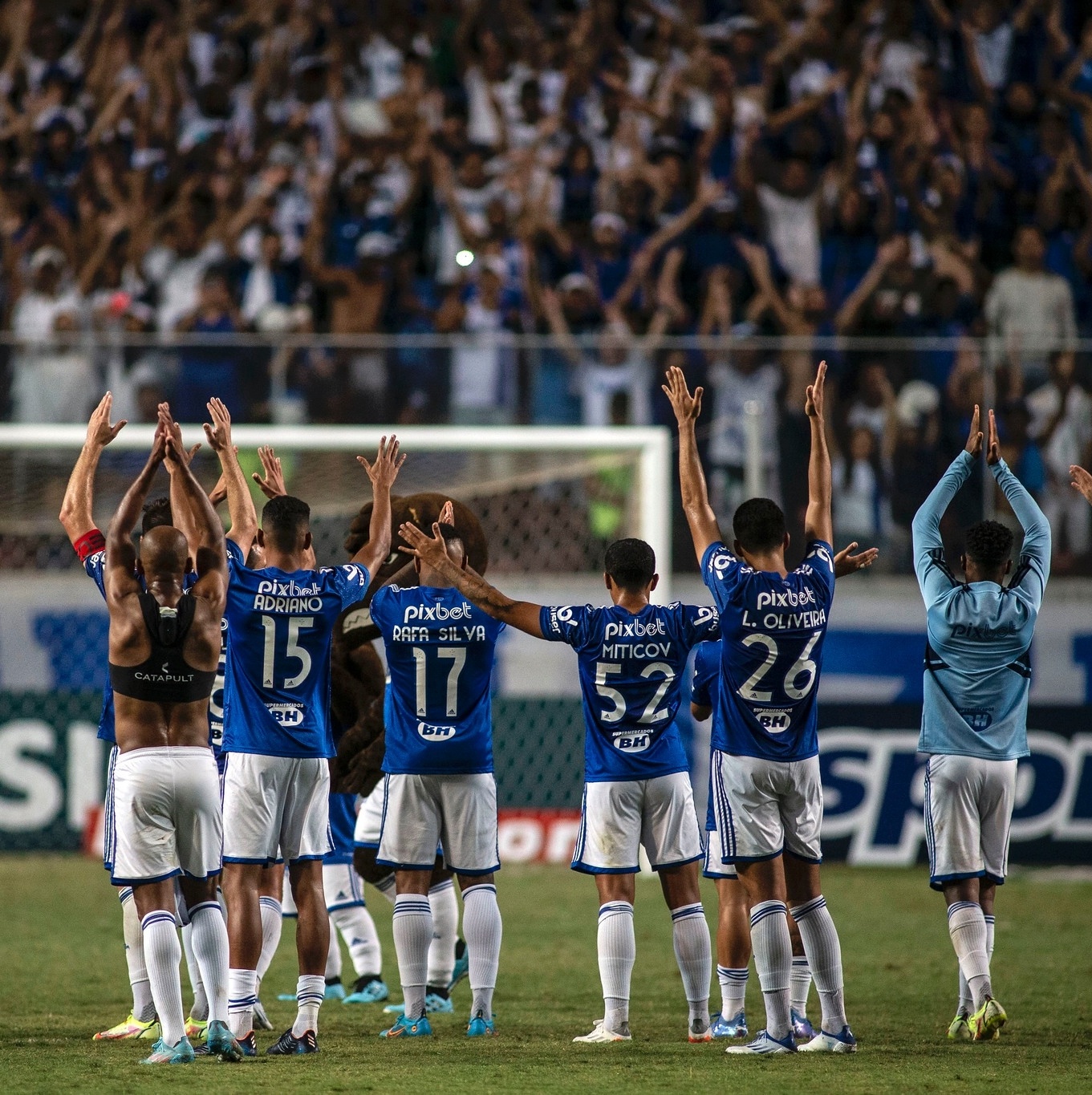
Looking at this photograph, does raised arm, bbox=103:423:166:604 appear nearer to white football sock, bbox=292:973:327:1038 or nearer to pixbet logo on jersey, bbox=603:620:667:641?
white football sock, bbox=292:973:327:1038

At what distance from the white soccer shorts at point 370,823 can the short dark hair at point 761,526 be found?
2.41 meters

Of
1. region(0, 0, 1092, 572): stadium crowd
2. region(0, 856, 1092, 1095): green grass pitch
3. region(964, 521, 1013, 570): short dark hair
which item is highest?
region(0, 0, 1092, 572): stadium crowd

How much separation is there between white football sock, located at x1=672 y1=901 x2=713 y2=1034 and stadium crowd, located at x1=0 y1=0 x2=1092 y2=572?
615cm

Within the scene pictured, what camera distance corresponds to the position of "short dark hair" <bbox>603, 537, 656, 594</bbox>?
688cm

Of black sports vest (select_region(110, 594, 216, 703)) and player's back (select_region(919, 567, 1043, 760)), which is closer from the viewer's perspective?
black sports vest (select_region(110, 594, 216, 703))

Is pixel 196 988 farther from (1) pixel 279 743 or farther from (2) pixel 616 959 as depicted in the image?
(2) pixel 616 959

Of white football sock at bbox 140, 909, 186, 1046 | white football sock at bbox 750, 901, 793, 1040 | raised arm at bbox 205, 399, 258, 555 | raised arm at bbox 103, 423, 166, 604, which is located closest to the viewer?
white football sock at bbox 140, 909, 186, 1046

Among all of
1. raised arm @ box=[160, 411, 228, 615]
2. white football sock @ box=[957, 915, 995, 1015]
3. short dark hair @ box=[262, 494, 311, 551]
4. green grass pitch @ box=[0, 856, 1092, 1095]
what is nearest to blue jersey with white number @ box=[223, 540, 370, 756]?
short dark hair @ box=[262, 494, 311, 551]

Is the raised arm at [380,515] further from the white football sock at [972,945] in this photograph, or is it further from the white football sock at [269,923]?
the white football sock at [972,945]

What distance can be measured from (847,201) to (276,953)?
30.0ft

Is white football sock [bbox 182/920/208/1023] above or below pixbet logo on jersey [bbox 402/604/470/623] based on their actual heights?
below

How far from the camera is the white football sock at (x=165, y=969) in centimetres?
618

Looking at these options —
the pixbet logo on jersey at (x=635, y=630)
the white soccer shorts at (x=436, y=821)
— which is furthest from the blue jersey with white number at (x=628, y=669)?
the white soccer shorts at (x=436, y=821)

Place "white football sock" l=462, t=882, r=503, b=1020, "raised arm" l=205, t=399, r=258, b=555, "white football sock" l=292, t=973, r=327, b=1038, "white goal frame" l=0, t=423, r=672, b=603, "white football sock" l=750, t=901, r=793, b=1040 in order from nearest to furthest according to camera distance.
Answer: "white football sock" l=750, t=901, r=793, b=1040, "white football sock" l=292, t=973, r=327, b=1038, "white football sock" l=462, t=882, r=503, b=1020, "raised arm" l=205, t=399, r=258, b=555, "white goal frame" l=0, t=423, r=672, b=603
